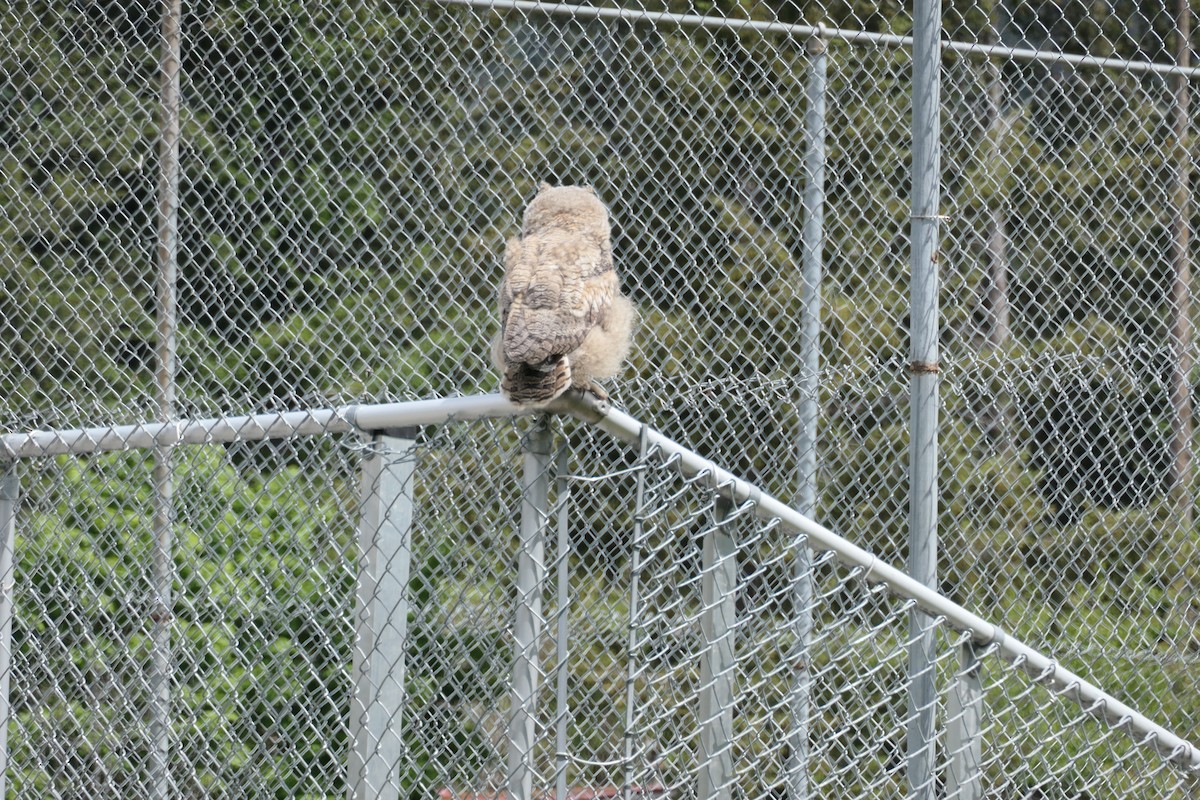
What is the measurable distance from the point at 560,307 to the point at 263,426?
610mm

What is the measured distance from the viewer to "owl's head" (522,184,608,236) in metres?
3.26

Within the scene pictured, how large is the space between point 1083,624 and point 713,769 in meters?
2.82

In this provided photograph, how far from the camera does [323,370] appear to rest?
506 centimetres

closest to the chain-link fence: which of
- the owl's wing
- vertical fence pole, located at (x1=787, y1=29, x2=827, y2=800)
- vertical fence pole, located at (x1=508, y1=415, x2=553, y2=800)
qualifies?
vertical fence pole, located at (x1=787, y1=29, x2=827, y2=800)

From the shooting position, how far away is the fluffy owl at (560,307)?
255cm

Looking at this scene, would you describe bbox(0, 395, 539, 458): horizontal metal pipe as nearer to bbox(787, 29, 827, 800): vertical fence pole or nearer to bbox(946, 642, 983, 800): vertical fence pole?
bbox(946, 642, 983, 800): vertical fence pole

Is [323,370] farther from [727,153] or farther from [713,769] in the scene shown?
[713,769]

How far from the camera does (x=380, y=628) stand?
8.23 feet

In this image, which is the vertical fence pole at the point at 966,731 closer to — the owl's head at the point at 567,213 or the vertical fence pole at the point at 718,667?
the vertical fence pole at the point at 718,667

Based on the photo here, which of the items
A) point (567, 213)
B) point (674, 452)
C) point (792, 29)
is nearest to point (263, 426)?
point (674, 452)

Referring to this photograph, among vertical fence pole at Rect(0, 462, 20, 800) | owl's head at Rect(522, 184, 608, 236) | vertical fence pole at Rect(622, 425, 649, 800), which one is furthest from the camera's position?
owl's head at Rect(522, 184, 608, 236)

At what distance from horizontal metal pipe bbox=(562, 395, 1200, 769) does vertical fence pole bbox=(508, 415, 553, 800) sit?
0.51 feet

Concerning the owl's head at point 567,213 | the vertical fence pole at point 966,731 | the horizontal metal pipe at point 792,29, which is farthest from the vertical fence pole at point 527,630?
the horizontal metal pipe at point 792,29

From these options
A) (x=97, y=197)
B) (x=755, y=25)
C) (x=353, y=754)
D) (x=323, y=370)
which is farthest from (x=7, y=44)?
(x=353, y=754)
